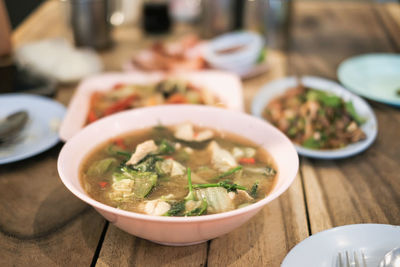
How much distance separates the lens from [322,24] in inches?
137

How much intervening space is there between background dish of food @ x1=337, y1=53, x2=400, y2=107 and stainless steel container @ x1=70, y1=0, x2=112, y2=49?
1638mm

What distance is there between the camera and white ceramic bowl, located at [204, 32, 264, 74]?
8.26ft

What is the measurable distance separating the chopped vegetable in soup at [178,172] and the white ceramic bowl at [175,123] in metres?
0.03

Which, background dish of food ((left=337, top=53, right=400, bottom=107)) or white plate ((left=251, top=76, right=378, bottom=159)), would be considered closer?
white plate ((left=251, top=76, right=378, bottom=159))

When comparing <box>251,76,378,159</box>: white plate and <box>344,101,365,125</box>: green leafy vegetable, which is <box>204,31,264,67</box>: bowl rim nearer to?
<box>251,76,378,159</box>: white plate

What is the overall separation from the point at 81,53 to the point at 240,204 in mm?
1866

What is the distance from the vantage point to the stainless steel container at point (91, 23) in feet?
9.13

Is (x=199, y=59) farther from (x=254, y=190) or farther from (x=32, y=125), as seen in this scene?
(x=254, y=190)

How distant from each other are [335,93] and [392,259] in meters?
1.18

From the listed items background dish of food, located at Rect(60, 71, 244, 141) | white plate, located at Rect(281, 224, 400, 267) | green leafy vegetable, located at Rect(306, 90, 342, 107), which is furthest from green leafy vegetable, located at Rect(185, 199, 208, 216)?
A: green leafy vegetable, located at Rect(306, 90, 342, 107)

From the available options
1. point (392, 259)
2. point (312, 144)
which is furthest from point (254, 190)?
point (312, 144)

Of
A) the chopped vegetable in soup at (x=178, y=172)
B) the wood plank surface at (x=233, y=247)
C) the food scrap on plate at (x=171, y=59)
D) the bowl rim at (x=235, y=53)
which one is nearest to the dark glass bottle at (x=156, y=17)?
the food scrap on plate at (x=171, y=59)

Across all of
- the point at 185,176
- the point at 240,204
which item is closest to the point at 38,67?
the point at 185,176

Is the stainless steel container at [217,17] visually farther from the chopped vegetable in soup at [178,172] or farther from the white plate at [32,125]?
the chopped vegetable in soup at [178,172]
